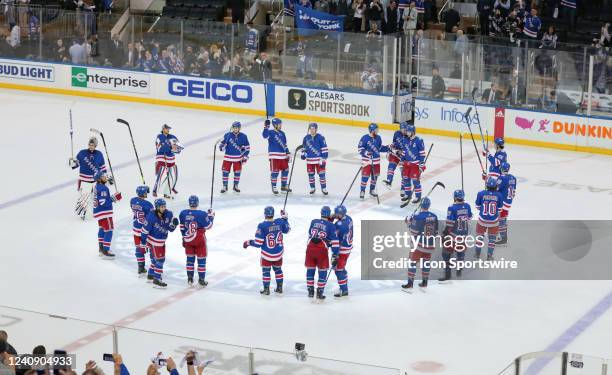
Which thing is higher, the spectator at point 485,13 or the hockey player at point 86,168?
the spectator at point 485,13

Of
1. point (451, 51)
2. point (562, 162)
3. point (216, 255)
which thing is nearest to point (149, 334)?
point (216, 255)

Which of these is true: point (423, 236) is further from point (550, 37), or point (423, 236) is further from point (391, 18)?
point (391, 18)

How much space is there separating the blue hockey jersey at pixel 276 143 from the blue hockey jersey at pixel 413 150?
1979 mm

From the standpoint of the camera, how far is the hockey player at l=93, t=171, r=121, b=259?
16594 millimetres

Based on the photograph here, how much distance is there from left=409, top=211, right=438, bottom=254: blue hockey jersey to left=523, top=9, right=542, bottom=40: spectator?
1183 cm

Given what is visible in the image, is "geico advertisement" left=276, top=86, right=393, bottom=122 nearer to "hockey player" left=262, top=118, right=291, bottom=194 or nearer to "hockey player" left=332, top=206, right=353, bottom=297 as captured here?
"hockey player" left=262, top=118, right=291, bottom=194

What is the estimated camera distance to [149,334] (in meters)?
10.3

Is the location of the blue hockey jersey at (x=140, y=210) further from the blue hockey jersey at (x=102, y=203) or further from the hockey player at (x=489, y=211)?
the hockey player at (x=489, y=211)

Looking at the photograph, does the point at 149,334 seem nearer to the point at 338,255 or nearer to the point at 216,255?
the point at 338,255

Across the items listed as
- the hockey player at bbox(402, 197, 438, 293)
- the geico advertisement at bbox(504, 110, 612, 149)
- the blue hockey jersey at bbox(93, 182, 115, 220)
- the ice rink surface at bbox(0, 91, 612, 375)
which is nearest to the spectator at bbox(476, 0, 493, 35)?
the geico advertisement at bbox(504, 110, 612, 149)

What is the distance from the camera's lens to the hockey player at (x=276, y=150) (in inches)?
778

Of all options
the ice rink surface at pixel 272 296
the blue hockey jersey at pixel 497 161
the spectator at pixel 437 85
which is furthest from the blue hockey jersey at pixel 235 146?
the spectator at pixel 437 85

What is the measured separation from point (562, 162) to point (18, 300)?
11207 mm

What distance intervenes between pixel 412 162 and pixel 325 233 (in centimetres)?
479
